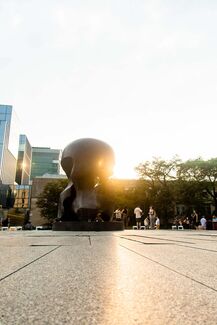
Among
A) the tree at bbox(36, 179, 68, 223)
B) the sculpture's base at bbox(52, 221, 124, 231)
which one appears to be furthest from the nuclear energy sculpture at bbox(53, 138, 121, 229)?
the tree at bbox(36, 179, 68, 223)

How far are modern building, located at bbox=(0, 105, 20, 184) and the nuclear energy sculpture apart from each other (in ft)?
189

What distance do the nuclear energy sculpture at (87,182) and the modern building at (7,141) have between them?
189 ft

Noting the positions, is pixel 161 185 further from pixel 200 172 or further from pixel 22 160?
pixel 22 160

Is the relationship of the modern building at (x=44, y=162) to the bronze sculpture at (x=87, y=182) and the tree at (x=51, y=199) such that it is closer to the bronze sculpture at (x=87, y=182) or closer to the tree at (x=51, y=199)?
the tree at (x=51, y=199)

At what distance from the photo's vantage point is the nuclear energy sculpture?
483 inches

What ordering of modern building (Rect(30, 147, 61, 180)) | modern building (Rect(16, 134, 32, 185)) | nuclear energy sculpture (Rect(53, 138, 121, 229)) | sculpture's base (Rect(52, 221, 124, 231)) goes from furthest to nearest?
modern building (Rect(30, 147, 61, 180))
modern building (Rect(16, 134, 32, 185))
nuclear energy sculpture (Rect(53, 138, 121, 229))
sculpture's base (Rect(52, 221, 124, 231))

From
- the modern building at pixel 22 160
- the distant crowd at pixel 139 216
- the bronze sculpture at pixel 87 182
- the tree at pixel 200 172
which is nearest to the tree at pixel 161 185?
the tree at pixel 200 172

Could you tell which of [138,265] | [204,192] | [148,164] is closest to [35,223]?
[148,164]

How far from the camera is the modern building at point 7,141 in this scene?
67412 mm

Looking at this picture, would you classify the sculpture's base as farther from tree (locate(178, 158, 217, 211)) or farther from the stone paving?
tree (locate(178, 158, 217, 211))

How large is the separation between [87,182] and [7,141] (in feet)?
204

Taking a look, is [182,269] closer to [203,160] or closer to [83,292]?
[83,292]

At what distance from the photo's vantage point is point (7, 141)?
70.1 meters

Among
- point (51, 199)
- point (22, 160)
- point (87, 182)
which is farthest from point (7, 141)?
point (87, 182)
